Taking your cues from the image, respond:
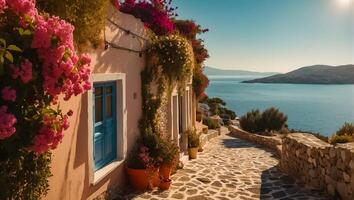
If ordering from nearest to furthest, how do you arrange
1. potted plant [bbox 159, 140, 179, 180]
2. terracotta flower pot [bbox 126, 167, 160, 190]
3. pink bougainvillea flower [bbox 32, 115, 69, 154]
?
pink bougainvillea flower [bbox 32, 115, 69, 154] → terracotta flower pot [bbox 126, 167, 160, 190] → potted plant [bbox 159, 140, 179, 180]

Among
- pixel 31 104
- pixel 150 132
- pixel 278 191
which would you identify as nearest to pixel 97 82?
pixel 150 132

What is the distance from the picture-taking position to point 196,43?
17.0 metres

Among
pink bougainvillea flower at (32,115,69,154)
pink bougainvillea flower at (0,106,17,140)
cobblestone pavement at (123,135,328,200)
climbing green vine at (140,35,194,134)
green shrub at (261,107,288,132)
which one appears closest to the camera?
pink bougainvillea flower at (0,106,17,140)

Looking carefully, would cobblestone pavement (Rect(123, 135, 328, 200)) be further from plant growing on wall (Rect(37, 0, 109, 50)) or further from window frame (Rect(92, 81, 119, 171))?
plant growing on wall (Rect(37, 0, 109, 50))

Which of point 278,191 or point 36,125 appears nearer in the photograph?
point 36,125

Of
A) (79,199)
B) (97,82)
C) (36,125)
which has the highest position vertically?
(97,82)

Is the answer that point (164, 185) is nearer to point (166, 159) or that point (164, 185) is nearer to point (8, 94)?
point (166, 159)

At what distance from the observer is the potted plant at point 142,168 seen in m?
7.92

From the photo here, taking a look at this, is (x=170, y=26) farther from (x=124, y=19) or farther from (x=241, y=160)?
(x=241, y=160)

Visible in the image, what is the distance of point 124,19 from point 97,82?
1797 mm

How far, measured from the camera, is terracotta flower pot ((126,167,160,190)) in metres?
7.91

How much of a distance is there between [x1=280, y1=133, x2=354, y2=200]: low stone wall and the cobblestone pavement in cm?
31

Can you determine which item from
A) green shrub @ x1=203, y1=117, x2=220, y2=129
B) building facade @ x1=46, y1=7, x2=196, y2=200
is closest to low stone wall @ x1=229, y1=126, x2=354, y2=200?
building facade @ x1=46, y1=7, x2=196, y2=200

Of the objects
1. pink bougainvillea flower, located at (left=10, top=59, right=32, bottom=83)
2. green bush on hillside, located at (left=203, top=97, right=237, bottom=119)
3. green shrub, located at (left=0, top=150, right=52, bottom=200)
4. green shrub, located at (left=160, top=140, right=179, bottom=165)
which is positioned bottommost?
green bush on hillside, located at (left=203, top=97, right=237, bottom=119)
